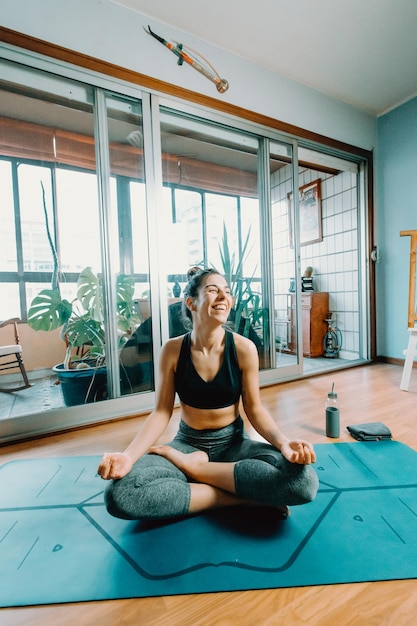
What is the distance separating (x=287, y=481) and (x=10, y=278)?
71.4 inches

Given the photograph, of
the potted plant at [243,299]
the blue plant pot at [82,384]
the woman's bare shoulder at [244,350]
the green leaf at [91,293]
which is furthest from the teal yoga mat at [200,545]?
the potted plant at [243,299]

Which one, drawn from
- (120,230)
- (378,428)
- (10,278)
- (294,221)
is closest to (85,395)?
(10,278)

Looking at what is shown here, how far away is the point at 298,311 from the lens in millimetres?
2891

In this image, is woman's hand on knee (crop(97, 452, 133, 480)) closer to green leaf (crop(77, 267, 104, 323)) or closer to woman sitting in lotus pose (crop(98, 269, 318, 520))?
woman sitting in lotus pose (crop(98, 269, 318, 520))

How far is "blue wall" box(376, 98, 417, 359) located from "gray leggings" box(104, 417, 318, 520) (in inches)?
114

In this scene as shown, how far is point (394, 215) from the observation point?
327 cm

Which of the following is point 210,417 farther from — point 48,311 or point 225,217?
point 225,217

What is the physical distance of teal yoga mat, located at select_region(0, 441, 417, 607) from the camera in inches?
30.7

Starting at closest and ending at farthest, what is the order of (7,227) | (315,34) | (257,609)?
(257,609)
(7,227)
(315,34)

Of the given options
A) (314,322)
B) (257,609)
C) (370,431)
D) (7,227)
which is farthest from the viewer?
(314,322)

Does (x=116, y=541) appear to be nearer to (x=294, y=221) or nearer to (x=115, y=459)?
(x=115, y=459)

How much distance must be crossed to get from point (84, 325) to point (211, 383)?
122 cm

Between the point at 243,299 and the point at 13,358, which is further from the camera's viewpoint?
the point at 243,299

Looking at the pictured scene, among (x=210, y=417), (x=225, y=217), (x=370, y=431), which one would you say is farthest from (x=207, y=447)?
(x=225, y=217)
